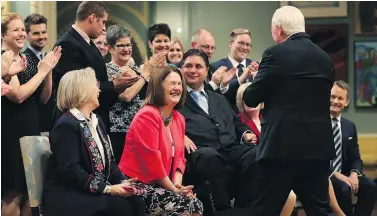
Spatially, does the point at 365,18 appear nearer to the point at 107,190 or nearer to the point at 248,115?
the point at 248,115

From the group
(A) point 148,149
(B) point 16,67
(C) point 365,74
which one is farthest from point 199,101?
(C) point 365,74

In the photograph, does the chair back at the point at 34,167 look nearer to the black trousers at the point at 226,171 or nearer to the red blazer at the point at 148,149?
the red blazer at the point at 148,149

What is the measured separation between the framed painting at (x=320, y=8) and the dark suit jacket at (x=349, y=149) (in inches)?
79.3

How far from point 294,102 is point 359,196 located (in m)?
1.76

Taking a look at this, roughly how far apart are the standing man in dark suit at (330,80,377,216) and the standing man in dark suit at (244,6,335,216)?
1.32 meters

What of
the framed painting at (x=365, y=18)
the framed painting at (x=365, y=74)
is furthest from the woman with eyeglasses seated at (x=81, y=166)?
the framed painting at (x=365, y=18)

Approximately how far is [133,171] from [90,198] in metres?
0.51

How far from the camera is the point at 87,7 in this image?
163 inches

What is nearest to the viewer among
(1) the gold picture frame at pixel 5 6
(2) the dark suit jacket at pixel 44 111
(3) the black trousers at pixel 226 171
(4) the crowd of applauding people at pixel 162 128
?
(4) the crowd of applauding people at pixel 162 128

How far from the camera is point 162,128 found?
145 inches

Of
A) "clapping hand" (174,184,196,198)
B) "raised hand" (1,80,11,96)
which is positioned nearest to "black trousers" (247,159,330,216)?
"clapping hand" (174,184,196,198)

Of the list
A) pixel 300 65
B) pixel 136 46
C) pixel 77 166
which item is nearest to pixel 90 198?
pixel 77 166

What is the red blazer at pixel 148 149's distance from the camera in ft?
11.8

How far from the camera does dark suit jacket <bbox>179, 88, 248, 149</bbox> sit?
164 inches
